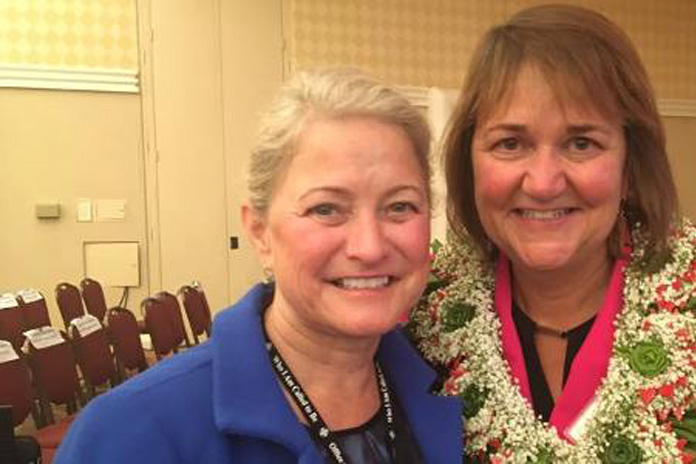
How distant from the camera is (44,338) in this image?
3.92 metres

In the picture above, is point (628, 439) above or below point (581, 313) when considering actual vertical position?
below

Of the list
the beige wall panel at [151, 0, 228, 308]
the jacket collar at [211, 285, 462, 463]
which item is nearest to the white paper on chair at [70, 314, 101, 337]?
the jacket collar at [211, 285, 462, 463]

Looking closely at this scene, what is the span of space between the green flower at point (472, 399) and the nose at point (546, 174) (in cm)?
47

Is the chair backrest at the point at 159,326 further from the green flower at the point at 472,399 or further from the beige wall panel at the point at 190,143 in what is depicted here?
the green flower at the point at 472,399

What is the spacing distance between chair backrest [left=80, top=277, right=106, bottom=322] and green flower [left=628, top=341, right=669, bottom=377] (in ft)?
18.4

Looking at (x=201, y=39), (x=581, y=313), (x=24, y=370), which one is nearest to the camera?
(x=581, y=313)

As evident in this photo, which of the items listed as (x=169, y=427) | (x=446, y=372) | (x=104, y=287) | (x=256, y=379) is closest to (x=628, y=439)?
(x=446, y=372)

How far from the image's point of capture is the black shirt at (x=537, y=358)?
1.65 m

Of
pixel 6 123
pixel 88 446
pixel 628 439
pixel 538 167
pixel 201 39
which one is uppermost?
pixel 201 39

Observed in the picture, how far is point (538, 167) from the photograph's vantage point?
1.53 metres

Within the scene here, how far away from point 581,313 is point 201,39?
662cm

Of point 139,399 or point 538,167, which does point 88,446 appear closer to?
point 139,399

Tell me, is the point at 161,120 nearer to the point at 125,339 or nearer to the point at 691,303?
the point at 125,339

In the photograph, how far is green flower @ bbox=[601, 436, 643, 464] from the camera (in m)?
1.49
